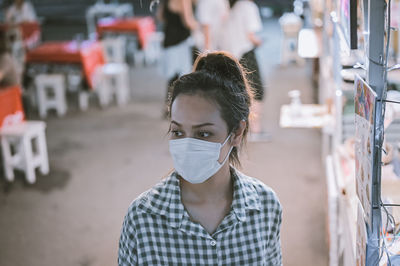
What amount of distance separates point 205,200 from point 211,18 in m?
4.47

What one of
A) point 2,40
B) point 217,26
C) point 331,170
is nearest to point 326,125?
point 331,170

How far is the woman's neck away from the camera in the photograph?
5.25 ft

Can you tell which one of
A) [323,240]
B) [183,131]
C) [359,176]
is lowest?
[323,240]

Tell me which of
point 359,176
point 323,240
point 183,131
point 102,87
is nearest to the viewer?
point 183,131

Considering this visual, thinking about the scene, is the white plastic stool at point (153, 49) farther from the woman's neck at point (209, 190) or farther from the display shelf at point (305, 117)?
the woman's neck at point (209, 190)

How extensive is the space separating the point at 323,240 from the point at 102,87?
15.4 ft

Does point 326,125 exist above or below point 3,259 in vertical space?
above

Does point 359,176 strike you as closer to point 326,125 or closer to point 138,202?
point 138,202

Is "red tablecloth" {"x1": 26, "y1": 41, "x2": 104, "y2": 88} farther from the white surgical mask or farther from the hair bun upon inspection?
the white surgical mask

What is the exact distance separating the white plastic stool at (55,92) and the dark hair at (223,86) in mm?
5647

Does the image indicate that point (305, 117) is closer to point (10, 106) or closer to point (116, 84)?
point (10, 106)

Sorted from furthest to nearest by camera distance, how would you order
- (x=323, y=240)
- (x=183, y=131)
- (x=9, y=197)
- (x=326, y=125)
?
(x=9, y=197), (x=326, y=125), (x=323, y=240), (x=183, y=131)

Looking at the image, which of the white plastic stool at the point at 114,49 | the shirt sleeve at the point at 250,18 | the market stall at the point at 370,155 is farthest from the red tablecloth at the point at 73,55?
the market stall at the point at 370,155

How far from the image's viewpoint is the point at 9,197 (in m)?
4.62
